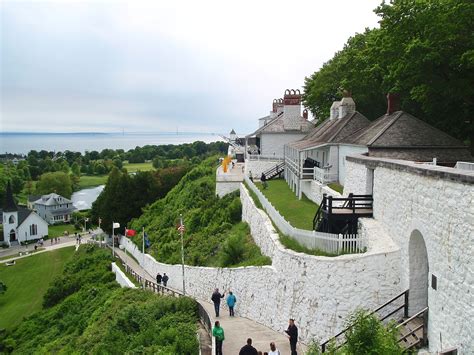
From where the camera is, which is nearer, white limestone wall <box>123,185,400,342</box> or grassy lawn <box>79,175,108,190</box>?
white limestone wall <box>123,185,400,342</box>

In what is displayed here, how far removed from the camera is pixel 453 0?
22.1 metres

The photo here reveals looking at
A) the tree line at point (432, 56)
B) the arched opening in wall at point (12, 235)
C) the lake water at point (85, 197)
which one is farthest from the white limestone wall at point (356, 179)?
the lake water at point (85, 197)

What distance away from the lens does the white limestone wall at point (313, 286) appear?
13.9 metres

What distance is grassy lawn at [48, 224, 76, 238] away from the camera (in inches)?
3238

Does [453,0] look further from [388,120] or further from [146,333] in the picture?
[146,333]

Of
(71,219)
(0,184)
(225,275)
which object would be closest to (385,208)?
(225,275)

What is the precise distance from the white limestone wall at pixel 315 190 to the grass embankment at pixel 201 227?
433 centimetres

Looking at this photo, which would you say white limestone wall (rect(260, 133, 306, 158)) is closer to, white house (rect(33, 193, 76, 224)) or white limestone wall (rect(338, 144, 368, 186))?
white limestone wall (rect(338, 144, 368, 186))

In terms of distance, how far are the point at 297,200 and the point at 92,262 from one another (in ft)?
82.1

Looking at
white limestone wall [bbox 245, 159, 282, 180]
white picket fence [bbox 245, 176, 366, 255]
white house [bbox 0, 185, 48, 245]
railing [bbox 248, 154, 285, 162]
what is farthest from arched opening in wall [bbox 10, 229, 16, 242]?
white picket fence [bbox 245, 176, 366, 255]

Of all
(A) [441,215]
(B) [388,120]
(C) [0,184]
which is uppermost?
(B) [388,120]

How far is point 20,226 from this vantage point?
76.7 meters

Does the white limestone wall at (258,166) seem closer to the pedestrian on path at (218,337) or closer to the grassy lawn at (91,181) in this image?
the pedestrian on path at (218,337)

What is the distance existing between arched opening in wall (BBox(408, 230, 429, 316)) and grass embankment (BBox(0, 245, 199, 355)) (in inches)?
278
